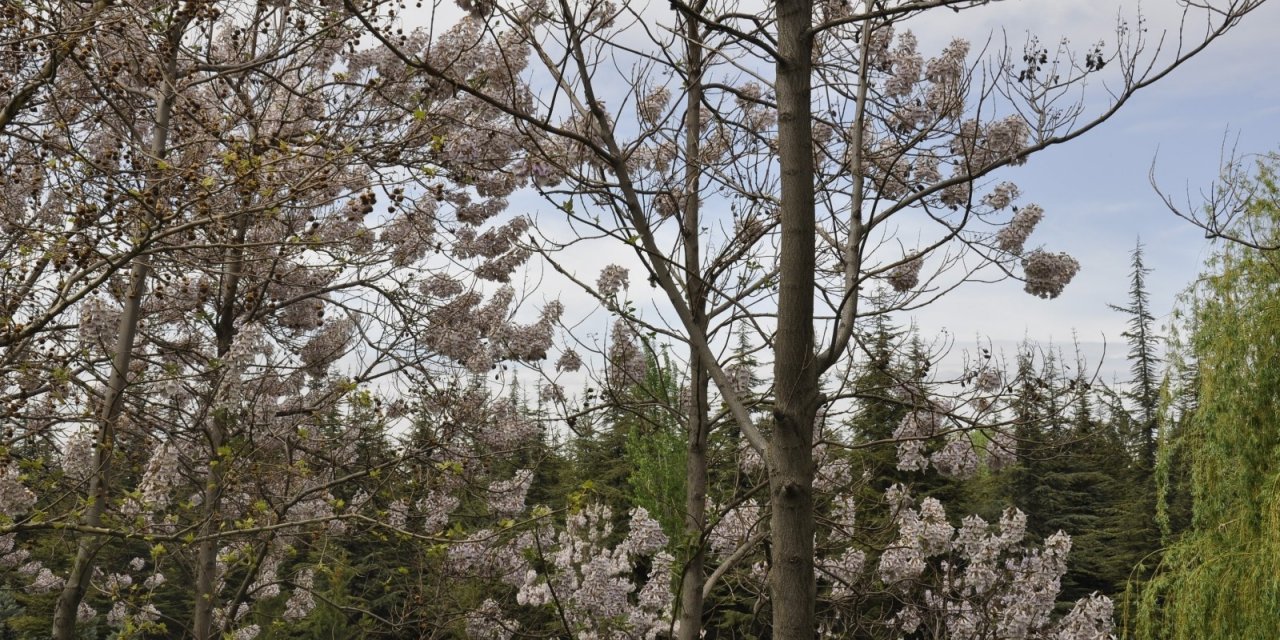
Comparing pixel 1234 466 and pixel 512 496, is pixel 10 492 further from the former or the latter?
pixel 1234 466

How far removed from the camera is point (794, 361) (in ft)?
10.7

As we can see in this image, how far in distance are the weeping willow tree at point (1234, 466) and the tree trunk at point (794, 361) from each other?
8.84 meters

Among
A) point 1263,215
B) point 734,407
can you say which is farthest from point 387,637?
point 734,407

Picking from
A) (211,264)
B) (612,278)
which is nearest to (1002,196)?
(612,278)

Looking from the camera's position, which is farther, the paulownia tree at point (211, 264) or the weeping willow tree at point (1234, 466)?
the weeping willow tree at point (1234, 466)

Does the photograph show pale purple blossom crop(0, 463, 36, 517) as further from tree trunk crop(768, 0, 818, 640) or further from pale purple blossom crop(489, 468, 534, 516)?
tree trunk crop(768, 0, 818, 640)

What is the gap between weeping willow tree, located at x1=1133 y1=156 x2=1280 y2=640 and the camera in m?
10.1

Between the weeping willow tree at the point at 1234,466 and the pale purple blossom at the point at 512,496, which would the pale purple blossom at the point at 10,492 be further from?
the weeping willow tree at the point at 1234,466

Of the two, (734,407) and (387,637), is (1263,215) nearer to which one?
(734,407)

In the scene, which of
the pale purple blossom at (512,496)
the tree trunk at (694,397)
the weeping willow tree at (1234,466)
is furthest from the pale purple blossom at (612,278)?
the weeping willow tree at (1234,466)

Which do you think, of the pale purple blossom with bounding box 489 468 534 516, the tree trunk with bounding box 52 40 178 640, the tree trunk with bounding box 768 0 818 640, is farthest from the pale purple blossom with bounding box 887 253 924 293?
the tree trunk with bounding box 52 40 178 640

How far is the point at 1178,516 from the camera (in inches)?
792

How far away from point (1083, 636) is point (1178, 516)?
13552 mm

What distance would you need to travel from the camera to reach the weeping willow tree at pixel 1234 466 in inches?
397
